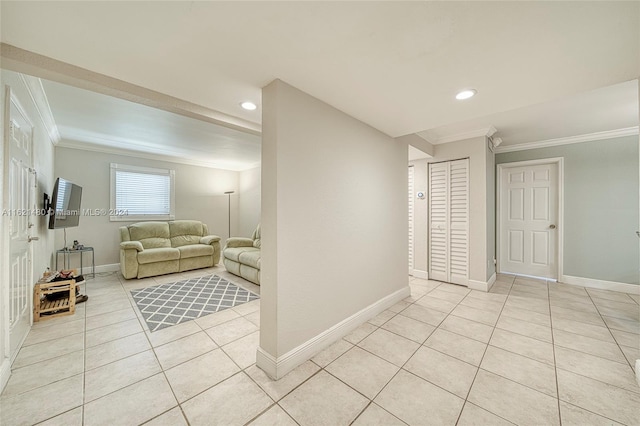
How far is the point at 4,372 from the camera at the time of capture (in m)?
1.61

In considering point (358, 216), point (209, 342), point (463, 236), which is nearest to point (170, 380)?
point (209, 342)

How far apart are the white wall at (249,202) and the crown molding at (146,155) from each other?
24 cm

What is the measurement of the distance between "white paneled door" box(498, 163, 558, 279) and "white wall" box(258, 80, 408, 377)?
10.6 feet

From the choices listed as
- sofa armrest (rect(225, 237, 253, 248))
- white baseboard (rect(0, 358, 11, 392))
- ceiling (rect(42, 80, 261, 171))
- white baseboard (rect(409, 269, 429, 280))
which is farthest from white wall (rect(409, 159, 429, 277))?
white baseboard (rect(0, 358, 11, 392))

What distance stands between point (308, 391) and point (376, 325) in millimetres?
1151

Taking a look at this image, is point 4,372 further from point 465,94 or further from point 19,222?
point 465,94

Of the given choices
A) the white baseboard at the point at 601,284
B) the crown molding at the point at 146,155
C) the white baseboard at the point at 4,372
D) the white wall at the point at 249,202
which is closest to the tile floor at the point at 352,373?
the white baseboard at the point at 4,372

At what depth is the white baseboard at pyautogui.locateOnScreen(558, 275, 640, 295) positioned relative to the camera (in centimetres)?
342

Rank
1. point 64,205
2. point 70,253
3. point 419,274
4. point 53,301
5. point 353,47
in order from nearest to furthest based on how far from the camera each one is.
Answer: point 353,47, point 53,301, point 64,205, point 70,253, point 419,274

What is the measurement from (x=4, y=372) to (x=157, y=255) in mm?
2719

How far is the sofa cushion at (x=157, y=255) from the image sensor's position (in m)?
4.07

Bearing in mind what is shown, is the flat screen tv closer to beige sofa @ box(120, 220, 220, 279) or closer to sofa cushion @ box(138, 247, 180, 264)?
beige sofa @ box(120, 220, 220, 279)

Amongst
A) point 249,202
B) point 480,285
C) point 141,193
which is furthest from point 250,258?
point 480,285

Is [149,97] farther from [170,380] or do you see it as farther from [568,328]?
[568,328]
